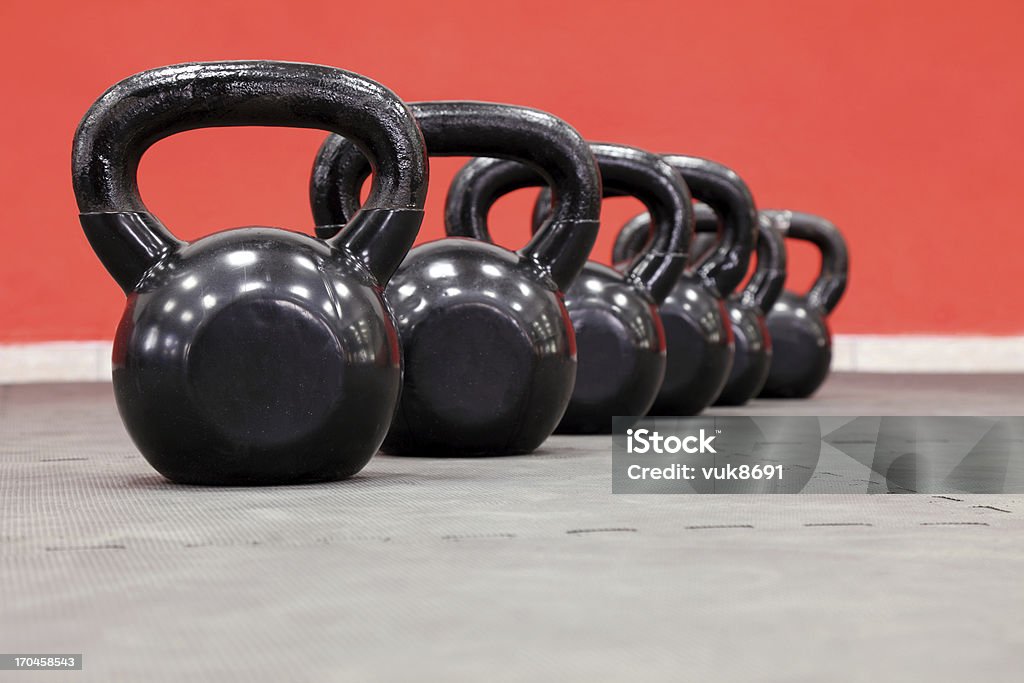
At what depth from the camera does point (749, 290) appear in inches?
197

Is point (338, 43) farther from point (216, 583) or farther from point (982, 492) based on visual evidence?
point (216, 583)

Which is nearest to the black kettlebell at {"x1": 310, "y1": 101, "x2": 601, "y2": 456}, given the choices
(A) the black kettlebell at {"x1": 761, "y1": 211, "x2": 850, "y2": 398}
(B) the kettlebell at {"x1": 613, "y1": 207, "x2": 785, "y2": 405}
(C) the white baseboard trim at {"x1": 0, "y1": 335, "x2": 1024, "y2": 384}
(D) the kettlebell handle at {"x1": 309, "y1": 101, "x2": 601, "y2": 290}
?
(D) the kettlebell handle at {"x1": 309, "y1": 101, "x2": 601, "y2": 290}

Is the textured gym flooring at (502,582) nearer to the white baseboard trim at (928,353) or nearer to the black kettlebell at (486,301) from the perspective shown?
the black kettlebell at (486,301)

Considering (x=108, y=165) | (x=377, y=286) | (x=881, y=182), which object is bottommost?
(x=881, y=182)

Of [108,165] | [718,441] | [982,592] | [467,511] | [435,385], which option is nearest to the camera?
[982,592]

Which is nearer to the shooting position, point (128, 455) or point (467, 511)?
point (467, 511)

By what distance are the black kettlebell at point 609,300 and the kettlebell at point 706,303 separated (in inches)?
14.0

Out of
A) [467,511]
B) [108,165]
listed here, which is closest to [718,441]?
[467,511]

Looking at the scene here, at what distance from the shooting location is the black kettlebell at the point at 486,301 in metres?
2.76

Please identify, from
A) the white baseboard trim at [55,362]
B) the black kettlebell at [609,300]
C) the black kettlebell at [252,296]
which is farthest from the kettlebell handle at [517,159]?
the white baseboard trim at [55,362]

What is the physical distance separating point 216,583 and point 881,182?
729cm

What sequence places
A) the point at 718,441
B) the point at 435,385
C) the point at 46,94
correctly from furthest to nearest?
the point at 46,94
the point at 718,441
the point at 435,385

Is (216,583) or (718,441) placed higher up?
(216,583)

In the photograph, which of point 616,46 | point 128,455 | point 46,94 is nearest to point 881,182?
point 616,46
